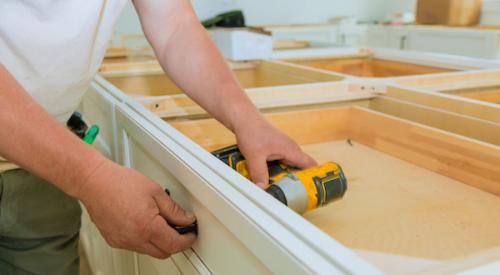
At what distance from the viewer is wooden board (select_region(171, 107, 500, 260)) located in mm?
654

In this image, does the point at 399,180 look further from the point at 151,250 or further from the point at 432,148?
the point at 151,250

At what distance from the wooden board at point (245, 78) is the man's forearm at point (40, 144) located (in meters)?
0.97

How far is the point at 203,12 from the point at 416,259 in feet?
6.07

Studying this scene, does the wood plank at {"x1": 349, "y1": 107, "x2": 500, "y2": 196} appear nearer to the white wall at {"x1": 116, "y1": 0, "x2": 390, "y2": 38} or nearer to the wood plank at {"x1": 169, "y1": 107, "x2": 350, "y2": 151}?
the wood plank at {"x1": 169, "y1": 107, "x2": 350, "y2": 151}

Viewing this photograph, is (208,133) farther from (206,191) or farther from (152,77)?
(152,77)

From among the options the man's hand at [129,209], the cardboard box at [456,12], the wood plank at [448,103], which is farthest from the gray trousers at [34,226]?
the cardboard box at [456,12]

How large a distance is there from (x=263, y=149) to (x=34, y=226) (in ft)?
1.69

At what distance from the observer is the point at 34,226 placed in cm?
93

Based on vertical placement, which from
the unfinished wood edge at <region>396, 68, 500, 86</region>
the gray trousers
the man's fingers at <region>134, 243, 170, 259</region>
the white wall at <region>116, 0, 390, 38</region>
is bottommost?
the gray trousers

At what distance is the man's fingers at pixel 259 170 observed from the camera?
0.73 m

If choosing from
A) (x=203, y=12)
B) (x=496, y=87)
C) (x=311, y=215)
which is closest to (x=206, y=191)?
(x=311, y=215)

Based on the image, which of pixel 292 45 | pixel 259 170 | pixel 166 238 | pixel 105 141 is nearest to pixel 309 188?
pixel 259 170

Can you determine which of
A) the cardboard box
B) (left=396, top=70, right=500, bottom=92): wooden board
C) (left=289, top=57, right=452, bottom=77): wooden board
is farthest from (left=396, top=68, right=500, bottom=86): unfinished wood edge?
the cardboard box

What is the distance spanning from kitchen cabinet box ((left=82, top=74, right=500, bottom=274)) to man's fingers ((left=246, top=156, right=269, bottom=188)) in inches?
3.6
